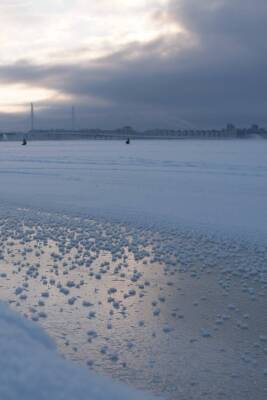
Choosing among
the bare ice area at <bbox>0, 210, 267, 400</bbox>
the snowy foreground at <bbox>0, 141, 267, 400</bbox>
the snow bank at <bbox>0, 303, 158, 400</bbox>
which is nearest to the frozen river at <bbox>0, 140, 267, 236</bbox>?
the snowy foreground at <bbox>0, 141, 267, 400</bbox>

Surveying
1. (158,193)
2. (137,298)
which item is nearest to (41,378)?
(137,298)

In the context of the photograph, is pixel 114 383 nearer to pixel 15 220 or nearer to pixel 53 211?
pixel 15 220

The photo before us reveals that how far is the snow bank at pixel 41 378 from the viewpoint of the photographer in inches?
162

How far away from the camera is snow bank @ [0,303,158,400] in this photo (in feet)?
13.5

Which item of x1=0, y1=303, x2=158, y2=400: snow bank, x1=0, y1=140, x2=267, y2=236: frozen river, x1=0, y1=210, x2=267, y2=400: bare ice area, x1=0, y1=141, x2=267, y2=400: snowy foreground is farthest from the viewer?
x1=0, y1=140, x2=267, y2=236: frozen river

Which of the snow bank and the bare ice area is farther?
the bare ice area

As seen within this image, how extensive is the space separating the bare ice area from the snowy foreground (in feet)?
0.06

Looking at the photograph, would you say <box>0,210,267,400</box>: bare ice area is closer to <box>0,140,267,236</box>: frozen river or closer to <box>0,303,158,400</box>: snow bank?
<box>0,303,158,400</box>: snow bank

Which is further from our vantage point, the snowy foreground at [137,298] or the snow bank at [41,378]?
the snowy foreground at [137,298]

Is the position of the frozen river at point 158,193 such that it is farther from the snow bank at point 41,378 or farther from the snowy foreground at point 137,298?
the snow bank at point 41,378

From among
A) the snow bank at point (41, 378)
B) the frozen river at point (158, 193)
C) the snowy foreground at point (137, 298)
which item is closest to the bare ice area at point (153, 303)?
the snowy foreground at point (137, 298)

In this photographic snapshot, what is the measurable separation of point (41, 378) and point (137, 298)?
335cm

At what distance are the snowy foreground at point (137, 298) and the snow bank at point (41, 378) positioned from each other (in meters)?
0.01

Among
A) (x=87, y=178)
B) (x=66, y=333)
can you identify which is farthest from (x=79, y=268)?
(x=87, y=178)
